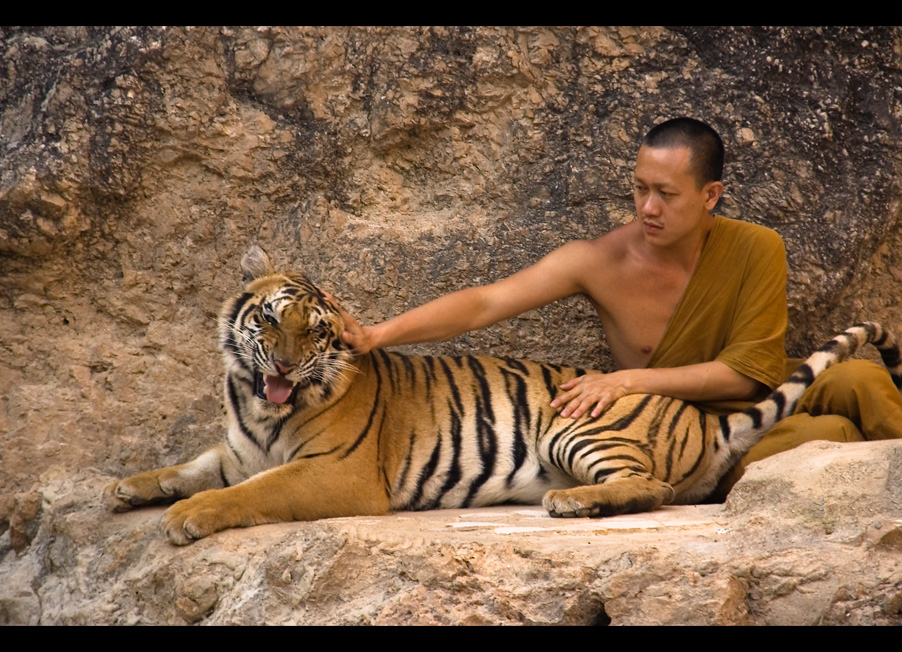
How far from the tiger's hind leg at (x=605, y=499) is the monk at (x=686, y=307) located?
1.63 feet

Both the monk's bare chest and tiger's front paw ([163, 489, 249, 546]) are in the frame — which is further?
the monk's bare chest

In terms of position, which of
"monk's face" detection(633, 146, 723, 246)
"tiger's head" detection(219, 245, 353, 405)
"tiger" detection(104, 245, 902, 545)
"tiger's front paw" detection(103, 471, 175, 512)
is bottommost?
"tiger's front paw" detection(103, 471, 175, 512)

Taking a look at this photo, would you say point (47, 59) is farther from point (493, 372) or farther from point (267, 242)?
point (493, 372)

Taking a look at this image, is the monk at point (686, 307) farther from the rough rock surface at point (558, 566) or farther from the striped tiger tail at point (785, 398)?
the rough rock surface at point (558, 566)

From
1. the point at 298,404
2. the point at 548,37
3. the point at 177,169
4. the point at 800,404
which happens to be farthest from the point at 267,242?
the point at 800,404

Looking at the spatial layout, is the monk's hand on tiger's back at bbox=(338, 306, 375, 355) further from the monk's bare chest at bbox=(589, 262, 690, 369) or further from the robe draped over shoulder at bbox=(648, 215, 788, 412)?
the robe draped over shoulder at bbox=(648, 215, 788, 412)

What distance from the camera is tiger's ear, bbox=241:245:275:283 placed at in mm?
3992

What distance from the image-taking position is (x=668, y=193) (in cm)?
421

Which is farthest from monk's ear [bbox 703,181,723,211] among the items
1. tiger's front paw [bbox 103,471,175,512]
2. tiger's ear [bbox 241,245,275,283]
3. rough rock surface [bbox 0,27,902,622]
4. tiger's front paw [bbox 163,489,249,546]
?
tiger's front paw [bbox 103,471,175,512]

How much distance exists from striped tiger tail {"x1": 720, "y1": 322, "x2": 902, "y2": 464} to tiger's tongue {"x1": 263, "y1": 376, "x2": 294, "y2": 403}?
5.79 ft

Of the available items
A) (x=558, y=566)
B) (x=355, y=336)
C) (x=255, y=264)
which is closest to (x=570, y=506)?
(x=558, y=566)

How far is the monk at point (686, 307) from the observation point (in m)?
4.08

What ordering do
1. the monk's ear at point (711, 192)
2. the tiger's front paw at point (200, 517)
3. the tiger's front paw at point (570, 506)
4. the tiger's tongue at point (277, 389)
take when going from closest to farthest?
the tiger's front paw at point (200, 517) → the tiger's front paw at point (570, 506) → the tiger's tongue at point (277, 389) → the monk's ear at point (711, 192)

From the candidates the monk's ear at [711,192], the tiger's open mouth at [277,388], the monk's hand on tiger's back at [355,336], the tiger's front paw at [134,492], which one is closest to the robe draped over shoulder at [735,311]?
the monk's ear at [711,192]
